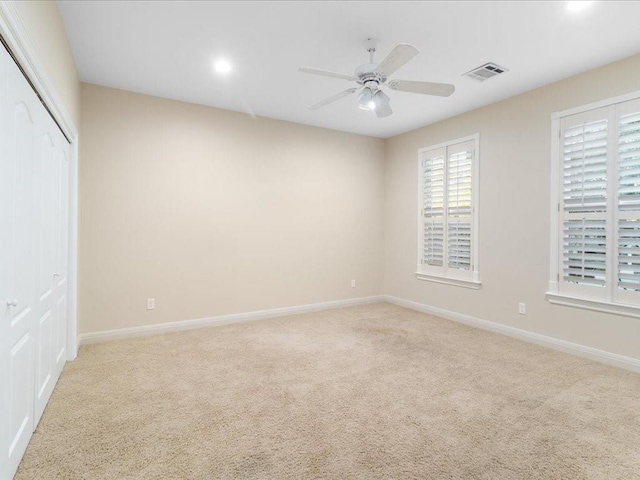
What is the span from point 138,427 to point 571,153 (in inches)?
172

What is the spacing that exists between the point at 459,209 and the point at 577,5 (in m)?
2.59

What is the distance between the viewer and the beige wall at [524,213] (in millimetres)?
3250

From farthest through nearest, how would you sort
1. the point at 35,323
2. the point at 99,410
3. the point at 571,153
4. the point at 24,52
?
the point at 571,153, the point at 99,410, the point at 35,323, the point at 24,52

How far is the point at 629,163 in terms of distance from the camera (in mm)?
3080

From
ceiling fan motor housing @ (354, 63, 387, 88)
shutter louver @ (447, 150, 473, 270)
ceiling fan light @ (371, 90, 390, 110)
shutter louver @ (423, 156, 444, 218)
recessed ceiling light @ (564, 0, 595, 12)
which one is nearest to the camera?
recessed ceiling light @ (564, 0, 595, 12)

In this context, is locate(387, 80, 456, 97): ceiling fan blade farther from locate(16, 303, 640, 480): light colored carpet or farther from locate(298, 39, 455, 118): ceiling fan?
locate(16, 303, 640, 480): light colored carpet

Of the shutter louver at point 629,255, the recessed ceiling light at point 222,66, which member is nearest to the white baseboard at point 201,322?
the recessed ceiling light at point 222,66

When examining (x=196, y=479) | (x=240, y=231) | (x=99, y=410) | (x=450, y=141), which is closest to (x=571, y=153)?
(x=450, y=141)

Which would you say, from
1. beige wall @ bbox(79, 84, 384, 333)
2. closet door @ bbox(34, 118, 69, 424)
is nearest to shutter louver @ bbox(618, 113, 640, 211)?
beige wall @ bbox(79, 84, 384, 333)

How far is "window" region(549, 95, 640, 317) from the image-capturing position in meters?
3.08

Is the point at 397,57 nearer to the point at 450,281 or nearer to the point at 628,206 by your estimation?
the point at 628,206

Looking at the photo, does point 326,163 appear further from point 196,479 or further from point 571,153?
point 196,479

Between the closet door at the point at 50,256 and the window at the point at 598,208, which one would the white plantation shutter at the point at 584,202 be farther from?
the closet door at the point at 50,256

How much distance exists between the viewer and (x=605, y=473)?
178 centimetres
